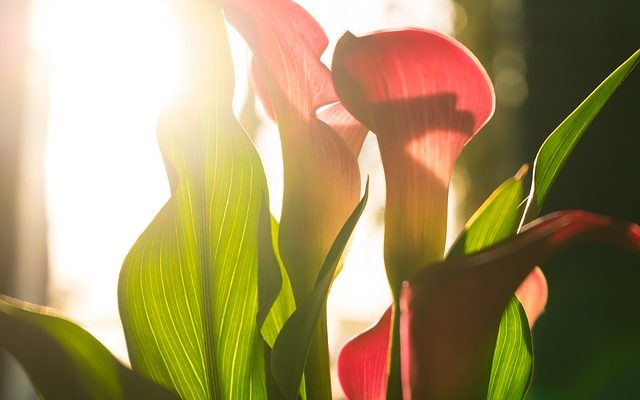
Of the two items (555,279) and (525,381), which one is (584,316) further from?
(525,381)

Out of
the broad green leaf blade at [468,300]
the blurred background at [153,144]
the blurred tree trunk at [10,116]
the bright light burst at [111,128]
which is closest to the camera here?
the broad green leaf blade at [468,300]

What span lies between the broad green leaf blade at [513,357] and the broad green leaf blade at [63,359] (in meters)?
0.13

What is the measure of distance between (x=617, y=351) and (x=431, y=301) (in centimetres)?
67

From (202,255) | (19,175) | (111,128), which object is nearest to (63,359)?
(202,255)

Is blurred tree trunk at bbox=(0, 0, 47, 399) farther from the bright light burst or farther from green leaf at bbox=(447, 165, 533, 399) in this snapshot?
green leaf at bbox=(447, 165, 533, 399)

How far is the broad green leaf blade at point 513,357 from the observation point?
28 cm

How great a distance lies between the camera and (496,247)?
187mm

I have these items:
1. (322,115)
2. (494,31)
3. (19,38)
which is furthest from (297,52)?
(494,31)

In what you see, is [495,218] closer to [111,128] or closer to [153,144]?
[153,144]

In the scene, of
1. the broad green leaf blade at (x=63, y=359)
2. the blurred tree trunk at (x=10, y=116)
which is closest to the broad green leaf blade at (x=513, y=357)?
the broad green leaf blade at (x=63, y=359)

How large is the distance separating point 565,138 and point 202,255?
139 millimetres

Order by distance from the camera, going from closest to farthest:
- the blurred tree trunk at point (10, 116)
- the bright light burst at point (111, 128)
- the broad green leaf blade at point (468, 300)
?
the broad green leaf blade at point (468, 300), the bright light burst at point (111, 128), the blurred tree trunk at point (10, 116)

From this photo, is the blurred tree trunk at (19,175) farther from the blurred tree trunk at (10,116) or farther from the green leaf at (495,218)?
the green leaf at (495,218)

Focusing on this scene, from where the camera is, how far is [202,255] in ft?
0.82
